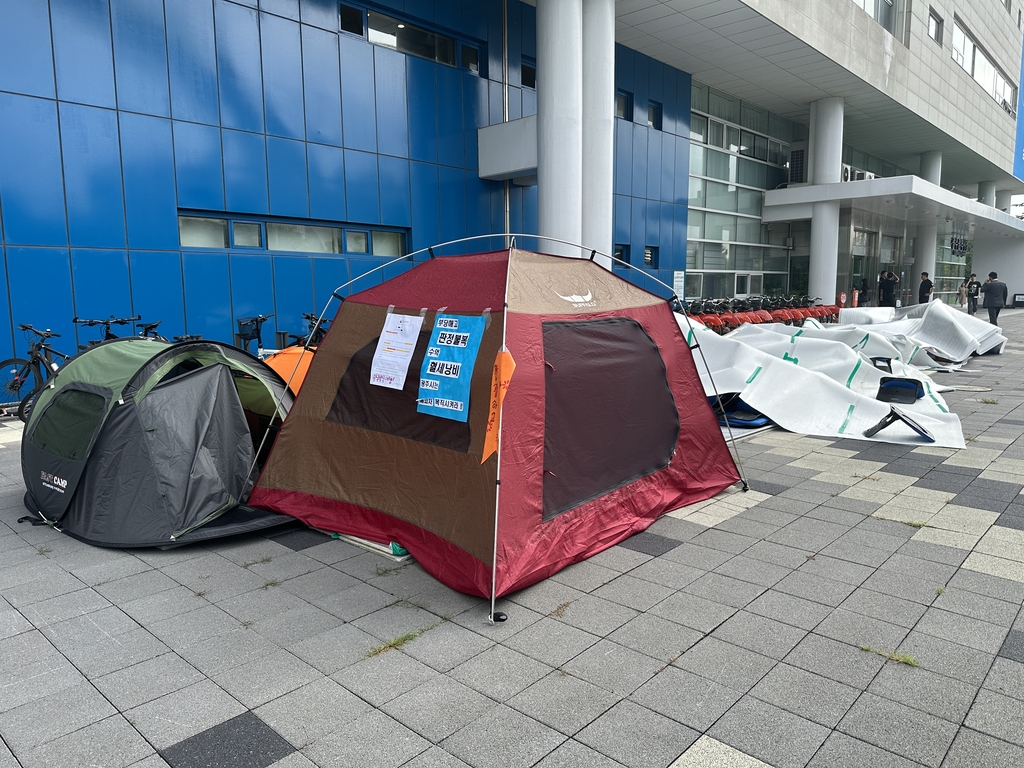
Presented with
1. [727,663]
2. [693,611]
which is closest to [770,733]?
[727,663]

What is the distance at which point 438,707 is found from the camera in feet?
9.84

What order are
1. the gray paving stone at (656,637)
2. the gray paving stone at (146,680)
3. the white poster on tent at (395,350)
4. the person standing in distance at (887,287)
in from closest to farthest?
the gray paving stone at (146,680) < the gray paving stone at (656,637) < the white poster on tent at (395,350) < the person standing in distance at (887,287)

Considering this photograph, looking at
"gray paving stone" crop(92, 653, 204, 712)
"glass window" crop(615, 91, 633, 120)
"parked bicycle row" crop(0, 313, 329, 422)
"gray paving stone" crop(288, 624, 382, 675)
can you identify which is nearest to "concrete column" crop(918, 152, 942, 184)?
"glass window" crop(615, 91, 633, 120)

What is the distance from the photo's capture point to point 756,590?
412cm

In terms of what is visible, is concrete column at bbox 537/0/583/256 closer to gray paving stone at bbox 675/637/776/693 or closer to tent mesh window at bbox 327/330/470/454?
tent mesh window at bbox 327/330/470/454

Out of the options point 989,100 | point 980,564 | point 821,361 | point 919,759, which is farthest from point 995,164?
point 919,759

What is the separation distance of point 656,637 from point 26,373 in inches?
344

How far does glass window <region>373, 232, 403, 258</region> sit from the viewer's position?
13219mm

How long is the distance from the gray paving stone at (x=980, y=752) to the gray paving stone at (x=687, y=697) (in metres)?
0.80

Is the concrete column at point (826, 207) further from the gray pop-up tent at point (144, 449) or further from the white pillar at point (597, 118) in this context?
the gray pop-up tent at point (144, 449)

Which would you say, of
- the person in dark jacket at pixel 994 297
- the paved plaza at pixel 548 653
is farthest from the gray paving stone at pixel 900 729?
the person in dark jacket at pixel 994 297

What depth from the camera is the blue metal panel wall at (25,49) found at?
8.79 m

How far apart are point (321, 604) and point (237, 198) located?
29.0ft

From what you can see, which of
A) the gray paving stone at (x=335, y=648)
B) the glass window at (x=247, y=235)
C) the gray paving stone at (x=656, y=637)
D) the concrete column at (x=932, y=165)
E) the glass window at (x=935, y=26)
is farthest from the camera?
the concrete column at (x=932, y=165)
